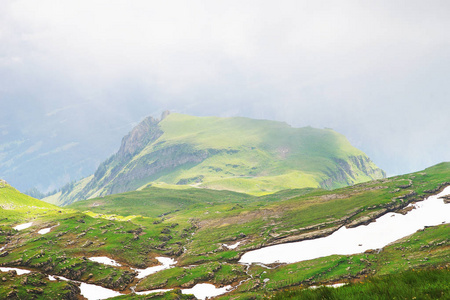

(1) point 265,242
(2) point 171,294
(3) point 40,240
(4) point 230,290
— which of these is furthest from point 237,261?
(3) point 40,240

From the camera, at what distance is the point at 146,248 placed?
386ft

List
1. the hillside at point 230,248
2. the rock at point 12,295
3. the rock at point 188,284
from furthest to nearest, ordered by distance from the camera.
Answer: the rock at point 188,284, the hillside at point 230,248, the rock at point 12,295

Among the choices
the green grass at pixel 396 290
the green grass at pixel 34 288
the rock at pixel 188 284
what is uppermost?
the green grass at pixel 396 290

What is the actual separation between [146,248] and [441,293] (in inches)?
4668

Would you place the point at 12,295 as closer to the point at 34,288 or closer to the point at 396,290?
the point at 34,288

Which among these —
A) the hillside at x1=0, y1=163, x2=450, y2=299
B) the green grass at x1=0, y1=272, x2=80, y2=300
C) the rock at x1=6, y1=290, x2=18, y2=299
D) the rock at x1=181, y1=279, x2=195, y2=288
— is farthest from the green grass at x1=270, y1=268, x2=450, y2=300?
the rock at x1=181, y1=279, x2=195, y2=288

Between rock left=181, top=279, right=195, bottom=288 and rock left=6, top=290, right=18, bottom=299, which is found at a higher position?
rock left=6, top=290, right=18, bottom=299

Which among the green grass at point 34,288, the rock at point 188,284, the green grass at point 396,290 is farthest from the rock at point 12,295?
the green grass at point 396,290

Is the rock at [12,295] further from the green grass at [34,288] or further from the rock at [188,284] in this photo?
the rock at [188,284]

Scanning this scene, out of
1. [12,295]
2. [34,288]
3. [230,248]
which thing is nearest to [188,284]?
[34,288]

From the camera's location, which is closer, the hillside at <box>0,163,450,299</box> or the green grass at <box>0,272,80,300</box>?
the green grass at <box>0,272,80,300</box>

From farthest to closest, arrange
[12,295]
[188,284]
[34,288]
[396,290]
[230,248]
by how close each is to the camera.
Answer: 1. [230,248]
2. [188,284]
3. [34,288]
4. [12,295]
5. [396,290]

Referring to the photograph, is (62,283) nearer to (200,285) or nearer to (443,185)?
(200,285)

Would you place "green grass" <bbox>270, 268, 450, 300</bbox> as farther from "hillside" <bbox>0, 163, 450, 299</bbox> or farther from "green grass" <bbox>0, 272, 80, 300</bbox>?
"green grass" <bbox>0, 272, 80, 300</bbox>
